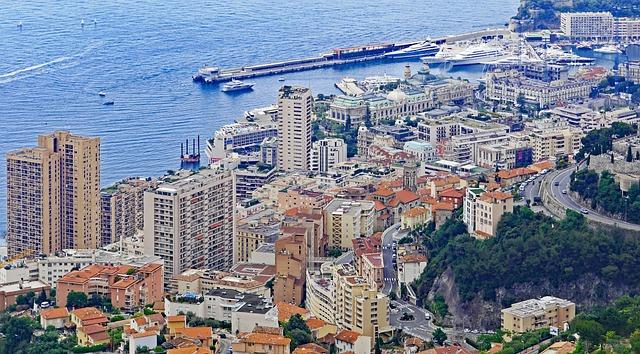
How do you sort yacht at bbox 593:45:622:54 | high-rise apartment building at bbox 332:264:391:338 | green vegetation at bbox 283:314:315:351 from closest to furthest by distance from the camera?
green vegetation at bbox 283:314:315:351 → high-rise apartment building at bbox 332:264:391:338 → yacht at bbox 593:45:622:54

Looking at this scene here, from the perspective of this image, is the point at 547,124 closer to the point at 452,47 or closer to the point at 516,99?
the point at 516,99

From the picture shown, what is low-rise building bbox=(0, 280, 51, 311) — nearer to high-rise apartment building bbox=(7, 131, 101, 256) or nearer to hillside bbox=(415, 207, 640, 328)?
high-rise apartment building bbox=(7, 131, 101, 256)

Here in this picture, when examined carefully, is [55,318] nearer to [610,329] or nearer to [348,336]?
[348,336]

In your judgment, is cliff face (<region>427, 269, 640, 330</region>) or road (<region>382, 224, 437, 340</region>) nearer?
road (<region>382, 224, 437, 340</region>)

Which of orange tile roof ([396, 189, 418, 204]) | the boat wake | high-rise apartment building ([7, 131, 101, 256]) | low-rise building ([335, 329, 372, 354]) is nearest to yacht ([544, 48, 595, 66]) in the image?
the boat wake

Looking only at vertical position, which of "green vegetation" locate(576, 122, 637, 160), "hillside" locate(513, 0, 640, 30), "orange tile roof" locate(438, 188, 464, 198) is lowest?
"orange tile roof" locate(438, 188, 464, 198)

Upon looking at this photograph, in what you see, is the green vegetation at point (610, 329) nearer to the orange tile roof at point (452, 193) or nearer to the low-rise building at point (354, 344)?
the low-rise building at point (354, 344)
